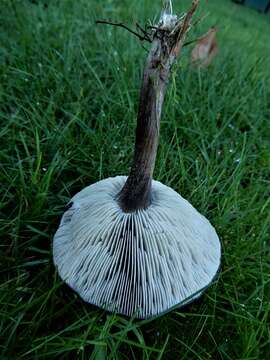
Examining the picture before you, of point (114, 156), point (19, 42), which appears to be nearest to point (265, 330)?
point (114, 156)

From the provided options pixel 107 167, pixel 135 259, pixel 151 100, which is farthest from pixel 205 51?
pixel 135 259

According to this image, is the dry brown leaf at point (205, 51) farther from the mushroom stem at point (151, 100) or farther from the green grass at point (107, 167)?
the mushroom stem at point (151, 100)

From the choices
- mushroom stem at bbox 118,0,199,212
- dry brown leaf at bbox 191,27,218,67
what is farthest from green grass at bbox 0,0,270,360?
mushroom stem at bbox 118,0,199,212

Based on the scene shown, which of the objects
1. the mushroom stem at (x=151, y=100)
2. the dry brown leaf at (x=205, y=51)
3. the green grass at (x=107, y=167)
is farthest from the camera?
the dry brown leaf at (x=205, y=51)

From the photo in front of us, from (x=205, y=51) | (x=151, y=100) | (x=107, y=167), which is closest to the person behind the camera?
(x=151, y=100)

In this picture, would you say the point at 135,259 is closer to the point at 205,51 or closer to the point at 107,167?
the point at 107,167

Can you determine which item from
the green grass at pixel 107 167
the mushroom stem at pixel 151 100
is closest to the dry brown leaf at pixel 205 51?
the green grass at pixel 107 167

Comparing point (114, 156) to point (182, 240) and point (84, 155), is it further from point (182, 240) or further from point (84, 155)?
point (182, 240)
